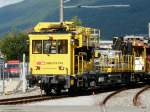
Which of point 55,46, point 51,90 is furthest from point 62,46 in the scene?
point 51,90

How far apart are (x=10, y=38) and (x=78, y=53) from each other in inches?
3267

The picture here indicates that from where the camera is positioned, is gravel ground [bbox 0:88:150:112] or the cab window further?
the cab window

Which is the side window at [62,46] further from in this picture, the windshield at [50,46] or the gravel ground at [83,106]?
the gravel ground at [83,106]

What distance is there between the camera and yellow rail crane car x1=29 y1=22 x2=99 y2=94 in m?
31.3

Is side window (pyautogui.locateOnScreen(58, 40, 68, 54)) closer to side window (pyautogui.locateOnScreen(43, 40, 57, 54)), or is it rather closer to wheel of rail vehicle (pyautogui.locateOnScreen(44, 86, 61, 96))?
side window (pyautogui.locateOnScreen(43, 40, 57, 54))

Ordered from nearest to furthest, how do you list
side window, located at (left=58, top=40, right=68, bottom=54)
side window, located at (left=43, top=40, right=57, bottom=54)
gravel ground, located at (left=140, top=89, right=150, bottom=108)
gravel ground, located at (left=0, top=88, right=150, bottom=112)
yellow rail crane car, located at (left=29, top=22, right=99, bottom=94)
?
gravel ground, located at (left=0, top=88, right=150, bottom=112) < gravel ground, located at (left=140, top=89, right=150, bottom=108) < yellow rail crane car, located at (left=29, top=22, right=99, bottom=94) < side window, located at (left=58, top=40, right=68, bottom=54) < side window, located at (left=43, top=40, right=57, bottom=54)

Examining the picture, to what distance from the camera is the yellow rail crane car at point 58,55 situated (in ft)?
103

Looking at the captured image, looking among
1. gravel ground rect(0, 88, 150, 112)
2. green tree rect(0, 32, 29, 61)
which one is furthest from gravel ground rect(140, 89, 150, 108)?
green tree rect(0, 32, 29, 61)

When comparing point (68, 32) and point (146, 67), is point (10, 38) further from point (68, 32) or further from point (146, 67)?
point (68, 32)

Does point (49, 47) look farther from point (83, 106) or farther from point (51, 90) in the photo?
point (83, 106)


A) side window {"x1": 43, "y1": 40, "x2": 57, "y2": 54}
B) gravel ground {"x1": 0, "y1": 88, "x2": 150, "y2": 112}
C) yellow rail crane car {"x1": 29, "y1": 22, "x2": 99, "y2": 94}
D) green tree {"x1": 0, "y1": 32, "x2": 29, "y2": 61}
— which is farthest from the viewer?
green tree {"x1": 0, "y1": 32, "x2": 29, "y2": 61}

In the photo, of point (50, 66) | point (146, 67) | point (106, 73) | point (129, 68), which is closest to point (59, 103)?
point (50, 66)

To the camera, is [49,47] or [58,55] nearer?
[58,55]

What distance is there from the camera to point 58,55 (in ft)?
104
